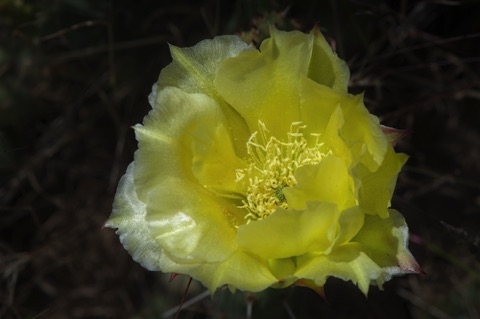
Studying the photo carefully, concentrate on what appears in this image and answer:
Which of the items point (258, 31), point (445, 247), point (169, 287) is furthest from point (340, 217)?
point (169, 287)

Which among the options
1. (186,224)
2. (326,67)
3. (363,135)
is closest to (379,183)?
(363,135)

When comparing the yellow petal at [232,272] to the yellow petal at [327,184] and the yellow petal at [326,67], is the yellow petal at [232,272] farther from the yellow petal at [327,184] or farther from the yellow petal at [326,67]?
the yellow petal at [326,67]

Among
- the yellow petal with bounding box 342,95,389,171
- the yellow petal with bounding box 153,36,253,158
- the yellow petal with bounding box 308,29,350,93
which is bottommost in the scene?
the yellow petal with bounding box 342,95,389,171

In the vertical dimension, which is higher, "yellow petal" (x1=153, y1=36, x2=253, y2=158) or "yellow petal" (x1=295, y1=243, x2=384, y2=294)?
"yellow petal" (x1=153, y1=36, x2=253, y2=158)

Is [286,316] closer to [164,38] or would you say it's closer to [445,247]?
[445,247]

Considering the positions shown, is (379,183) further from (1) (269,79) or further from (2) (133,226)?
(2) (133,226)

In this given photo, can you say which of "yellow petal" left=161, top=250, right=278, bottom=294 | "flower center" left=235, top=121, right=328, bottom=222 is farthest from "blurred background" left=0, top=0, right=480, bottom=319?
"yellow petal" left=161, top=250, right=278, bottom=294

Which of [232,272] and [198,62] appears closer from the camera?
[232,272]

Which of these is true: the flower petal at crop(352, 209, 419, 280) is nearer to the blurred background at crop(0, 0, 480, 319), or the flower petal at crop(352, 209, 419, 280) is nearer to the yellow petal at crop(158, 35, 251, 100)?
the yellow petal at crop(158, 35, 251, 100)
